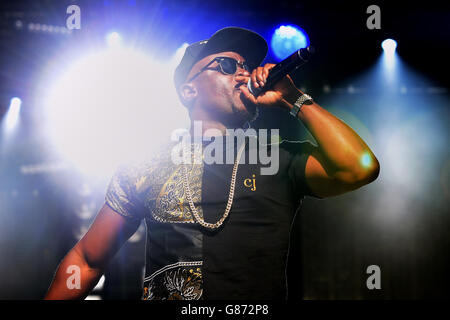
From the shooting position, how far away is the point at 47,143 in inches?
292

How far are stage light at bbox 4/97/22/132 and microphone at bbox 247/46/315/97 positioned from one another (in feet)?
18.9

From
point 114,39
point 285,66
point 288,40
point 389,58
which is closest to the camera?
point 285,66

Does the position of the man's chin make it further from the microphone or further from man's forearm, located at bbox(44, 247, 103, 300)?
man's forearm, located at bbox(44, 247, 103, 300)

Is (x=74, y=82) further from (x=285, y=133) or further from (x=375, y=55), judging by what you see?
(x=375, y=55)

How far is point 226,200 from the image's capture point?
5.58 feet

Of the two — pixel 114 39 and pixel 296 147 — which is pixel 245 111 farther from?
pixel 114 39

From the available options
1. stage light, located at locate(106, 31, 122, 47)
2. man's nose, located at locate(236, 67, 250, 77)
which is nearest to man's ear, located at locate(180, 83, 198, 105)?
man's nose, located at locate(236, 67, 250, 77)

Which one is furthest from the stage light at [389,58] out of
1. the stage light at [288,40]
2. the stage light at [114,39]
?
the stage light at [114,39]

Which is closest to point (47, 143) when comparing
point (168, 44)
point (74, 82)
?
point (74, 82)

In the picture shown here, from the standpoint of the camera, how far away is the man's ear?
6.99ft

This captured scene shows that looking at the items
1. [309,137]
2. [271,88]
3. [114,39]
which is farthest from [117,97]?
[271,88]

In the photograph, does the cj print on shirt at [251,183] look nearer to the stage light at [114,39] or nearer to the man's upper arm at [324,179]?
the man's upper arm at [324,179]

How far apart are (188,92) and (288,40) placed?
44.3 inches
